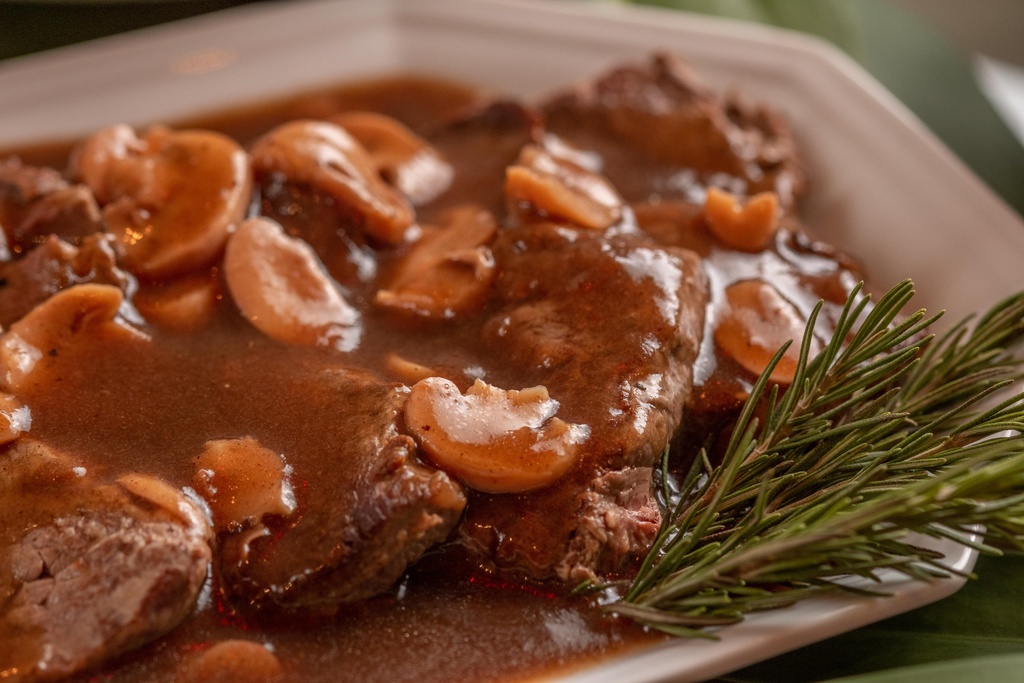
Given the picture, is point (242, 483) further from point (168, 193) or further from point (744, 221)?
point (744, 221)

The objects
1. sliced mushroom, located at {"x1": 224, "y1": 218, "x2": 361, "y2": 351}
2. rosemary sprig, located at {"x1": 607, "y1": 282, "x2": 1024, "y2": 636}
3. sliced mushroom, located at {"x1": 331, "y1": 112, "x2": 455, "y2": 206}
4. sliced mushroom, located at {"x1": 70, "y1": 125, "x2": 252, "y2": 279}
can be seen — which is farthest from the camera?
sliced mushroom, located at {"x1": 331, "y1": 112, "x2": 455, "y2": 206}

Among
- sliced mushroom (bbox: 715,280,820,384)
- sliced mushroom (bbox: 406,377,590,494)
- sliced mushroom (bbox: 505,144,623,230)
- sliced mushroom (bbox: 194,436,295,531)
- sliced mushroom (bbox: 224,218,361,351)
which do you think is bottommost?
sliced mushroom (bbox: 194,436,295,531)

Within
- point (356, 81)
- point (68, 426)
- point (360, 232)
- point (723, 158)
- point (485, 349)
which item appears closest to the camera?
point (68, 426)

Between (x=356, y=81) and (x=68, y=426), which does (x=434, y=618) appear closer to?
(x=68, y=426)

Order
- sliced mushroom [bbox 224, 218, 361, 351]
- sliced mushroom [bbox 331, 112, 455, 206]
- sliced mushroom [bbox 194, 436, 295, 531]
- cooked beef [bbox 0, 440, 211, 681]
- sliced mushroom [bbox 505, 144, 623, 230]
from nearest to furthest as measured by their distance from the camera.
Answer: cooked beef [bbox 0, 440, 211, 681]
sliced mushroom [bbox 194, 436, 295, 531]
sliced mushroom [bbox 224, 218, 361, 351]
sliced mushroom [bbox 505, 144, 623, 230]
sliced mushroom [bbox 331, 112, 455, 206]

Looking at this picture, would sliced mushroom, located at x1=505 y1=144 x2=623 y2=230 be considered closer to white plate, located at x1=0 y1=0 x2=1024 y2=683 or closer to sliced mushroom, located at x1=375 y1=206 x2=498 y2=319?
sliced mushroom, located at x1=375 y1=206 x2=498 y2=319

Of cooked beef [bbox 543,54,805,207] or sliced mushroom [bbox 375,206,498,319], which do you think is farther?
cooked beef [bbox 543,54,805,207]

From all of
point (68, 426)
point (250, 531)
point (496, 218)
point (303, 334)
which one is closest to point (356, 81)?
point (496, 218)

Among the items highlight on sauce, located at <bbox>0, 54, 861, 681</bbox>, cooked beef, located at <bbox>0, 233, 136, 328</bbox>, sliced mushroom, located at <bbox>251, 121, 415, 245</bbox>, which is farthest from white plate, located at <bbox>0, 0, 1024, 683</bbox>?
cooked beef, located at <bbox>0, 233, 136, 328</bbox>
